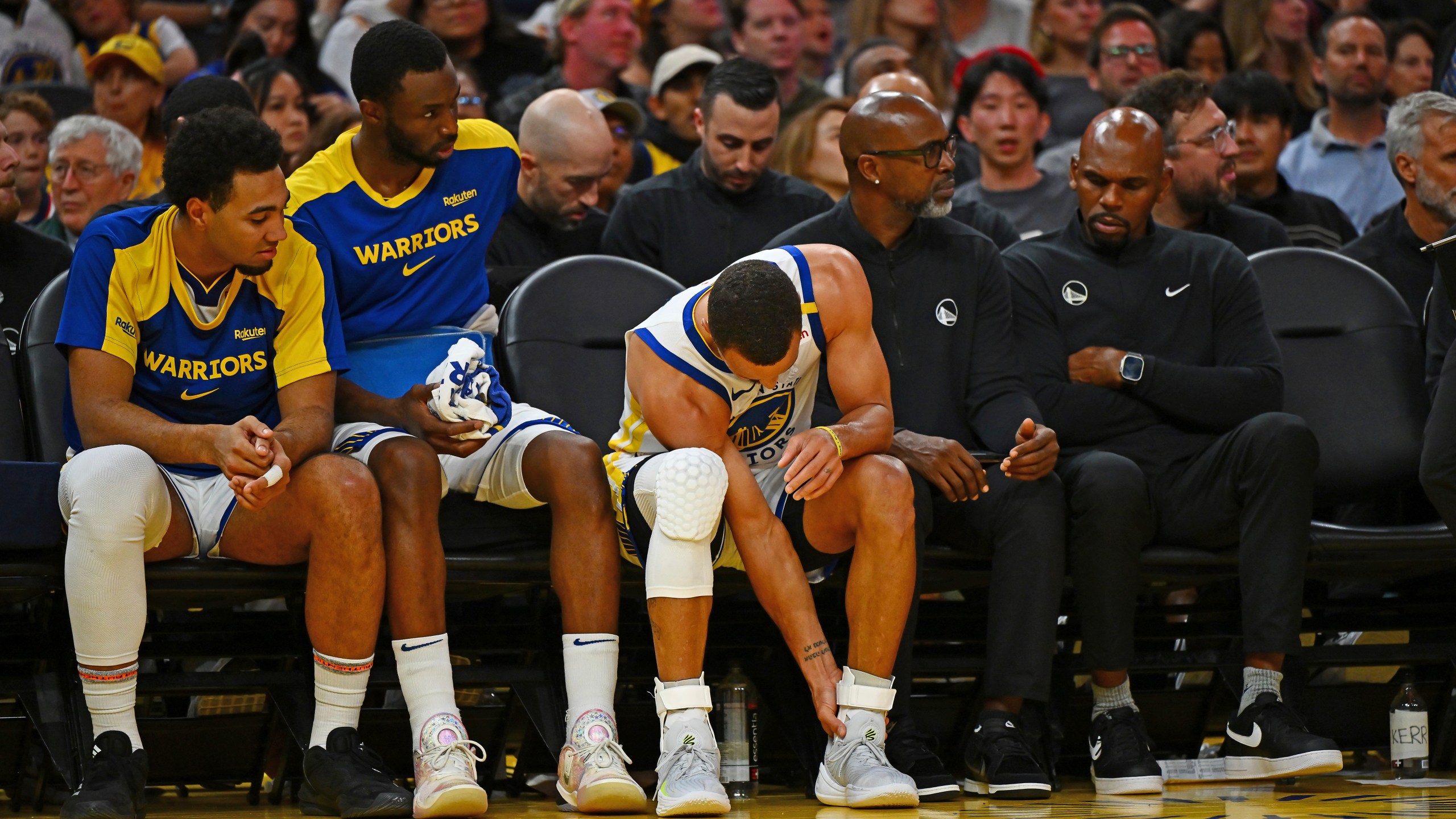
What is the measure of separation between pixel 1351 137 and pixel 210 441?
5527mm

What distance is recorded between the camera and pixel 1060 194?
616 centimetres

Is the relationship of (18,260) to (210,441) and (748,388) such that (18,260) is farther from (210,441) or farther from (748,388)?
(748,388)

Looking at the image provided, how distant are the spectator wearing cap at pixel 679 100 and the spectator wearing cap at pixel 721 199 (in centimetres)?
133

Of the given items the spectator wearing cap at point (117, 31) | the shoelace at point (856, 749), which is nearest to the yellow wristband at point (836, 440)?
the shoelace at point (856, 749)

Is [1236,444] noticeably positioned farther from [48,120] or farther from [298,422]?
[48,120]

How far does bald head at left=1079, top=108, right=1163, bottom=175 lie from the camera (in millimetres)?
4508

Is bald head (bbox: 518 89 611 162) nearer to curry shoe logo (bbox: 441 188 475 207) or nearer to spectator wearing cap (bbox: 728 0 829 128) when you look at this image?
curry shoe logo (bbox: 441 188 475 207)

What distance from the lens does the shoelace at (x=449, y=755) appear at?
11.1ft

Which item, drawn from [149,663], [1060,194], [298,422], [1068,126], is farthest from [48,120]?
[1068,126]

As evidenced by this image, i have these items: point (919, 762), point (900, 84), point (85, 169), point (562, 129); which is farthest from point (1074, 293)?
point (85, 169)

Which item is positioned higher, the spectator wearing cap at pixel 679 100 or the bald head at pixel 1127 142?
the spectator wearing cap at pixel 679 100

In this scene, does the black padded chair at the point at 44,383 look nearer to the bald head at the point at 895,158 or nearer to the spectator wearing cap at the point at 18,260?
the spectator wearing cap at the point at 18,260

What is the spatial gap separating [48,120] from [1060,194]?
12.5ft

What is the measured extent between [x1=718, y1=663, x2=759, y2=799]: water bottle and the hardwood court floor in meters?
0.06
